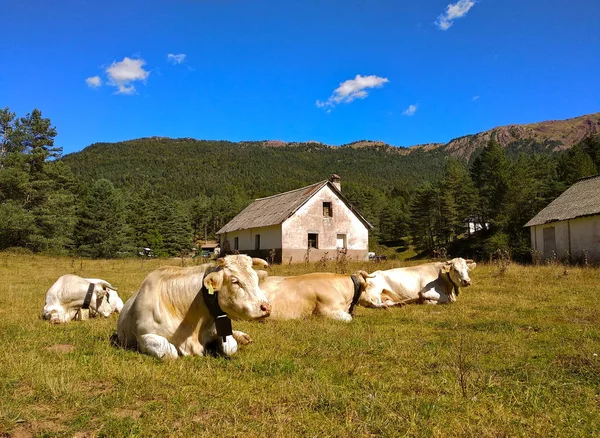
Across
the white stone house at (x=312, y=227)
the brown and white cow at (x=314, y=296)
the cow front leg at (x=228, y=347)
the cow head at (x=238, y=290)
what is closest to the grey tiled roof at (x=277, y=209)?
the white stone house at (x=312, y=227)

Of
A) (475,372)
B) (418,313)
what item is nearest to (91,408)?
(475,372)

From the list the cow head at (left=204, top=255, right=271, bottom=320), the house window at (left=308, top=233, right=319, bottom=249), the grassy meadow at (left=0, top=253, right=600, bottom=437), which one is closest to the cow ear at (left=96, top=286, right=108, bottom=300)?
the grassy meadow at (left=0, top=253, right=600, bottom=437)

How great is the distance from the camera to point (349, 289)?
893cm

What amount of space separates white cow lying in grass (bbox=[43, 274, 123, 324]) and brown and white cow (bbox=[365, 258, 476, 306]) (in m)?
6.06

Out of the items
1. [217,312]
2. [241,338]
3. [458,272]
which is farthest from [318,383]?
[458,272]

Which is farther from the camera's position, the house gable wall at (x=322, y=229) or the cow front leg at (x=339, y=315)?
the house gable wall at (x=322, y=229)

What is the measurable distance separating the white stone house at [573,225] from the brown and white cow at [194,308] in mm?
22018

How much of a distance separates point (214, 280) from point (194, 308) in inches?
25.5

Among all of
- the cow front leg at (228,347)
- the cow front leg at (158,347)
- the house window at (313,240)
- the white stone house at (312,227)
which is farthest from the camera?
the house window at (313,240)

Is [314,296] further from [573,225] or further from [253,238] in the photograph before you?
[253,238]

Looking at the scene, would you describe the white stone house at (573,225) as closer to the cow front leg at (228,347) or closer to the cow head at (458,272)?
the cow head at (458,272)

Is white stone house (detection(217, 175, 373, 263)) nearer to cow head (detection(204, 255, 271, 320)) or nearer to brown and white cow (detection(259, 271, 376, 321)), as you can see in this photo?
brown and white cow (detection(259, 271, 376, 321))

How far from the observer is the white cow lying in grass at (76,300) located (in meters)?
8.38

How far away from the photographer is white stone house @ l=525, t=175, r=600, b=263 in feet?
80.3
